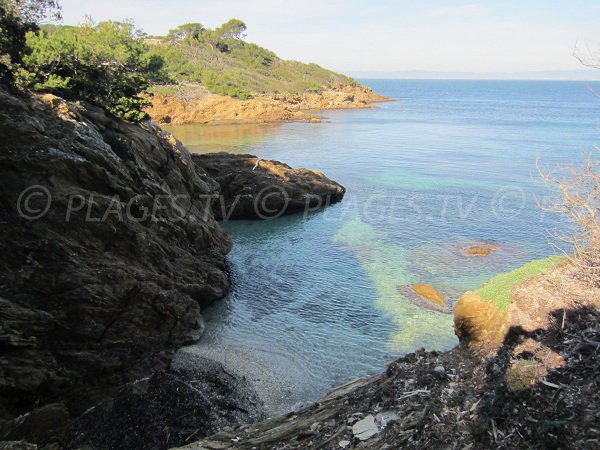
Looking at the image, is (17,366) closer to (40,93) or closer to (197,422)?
(197,422)

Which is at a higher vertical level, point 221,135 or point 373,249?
point 221,135

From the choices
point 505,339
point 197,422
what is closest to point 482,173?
point 505,339

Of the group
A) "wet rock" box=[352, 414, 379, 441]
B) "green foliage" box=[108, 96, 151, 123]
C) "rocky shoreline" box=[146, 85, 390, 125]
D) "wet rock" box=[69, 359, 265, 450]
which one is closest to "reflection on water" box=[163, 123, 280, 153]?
"rocky shoreline" box=[146, 85, 390, 125]

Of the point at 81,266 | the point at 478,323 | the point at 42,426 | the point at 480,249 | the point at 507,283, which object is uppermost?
the point at 81,266

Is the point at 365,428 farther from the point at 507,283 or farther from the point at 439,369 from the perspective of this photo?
the point at 507,283

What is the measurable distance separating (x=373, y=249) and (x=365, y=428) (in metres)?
18.3

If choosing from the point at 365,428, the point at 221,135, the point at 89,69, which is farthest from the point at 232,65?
the point at 365,428

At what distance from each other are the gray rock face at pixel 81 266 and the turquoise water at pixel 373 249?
8.40 feet

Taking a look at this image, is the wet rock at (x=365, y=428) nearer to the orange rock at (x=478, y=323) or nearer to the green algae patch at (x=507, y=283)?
the orange rock at (x=478, y=323)

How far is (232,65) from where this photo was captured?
398ft

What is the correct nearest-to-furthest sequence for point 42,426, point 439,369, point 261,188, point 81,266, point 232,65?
point 42,426 → point 439,369 → point 81,266 → point 261,188 → point 232,65

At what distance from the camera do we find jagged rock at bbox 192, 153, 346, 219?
34.8 m

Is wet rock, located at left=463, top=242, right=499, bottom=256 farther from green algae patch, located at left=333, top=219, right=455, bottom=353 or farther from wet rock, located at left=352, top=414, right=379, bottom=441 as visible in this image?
wet rock, located at left=352, top=414, right=379, bottom=441

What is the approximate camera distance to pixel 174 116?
82.4m
